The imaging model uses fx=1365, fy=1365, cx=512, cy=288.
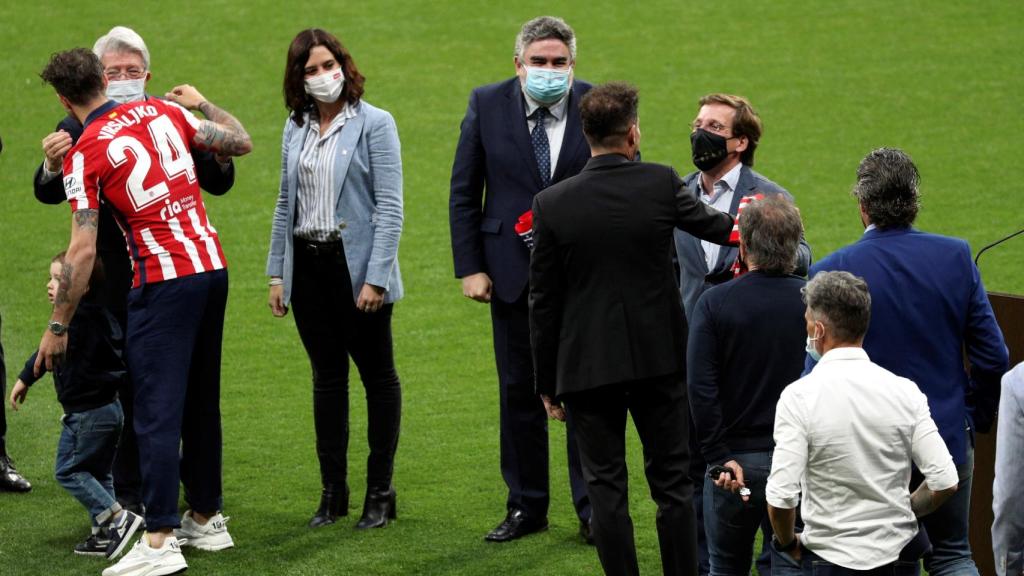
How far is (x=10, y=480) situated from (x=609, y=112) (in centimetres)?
319

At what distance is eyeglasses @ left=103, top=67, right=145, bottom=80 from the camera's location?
16.3 feet

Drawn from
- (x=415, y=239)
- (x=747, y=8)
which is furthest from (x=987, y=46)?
(x=415, y=239)

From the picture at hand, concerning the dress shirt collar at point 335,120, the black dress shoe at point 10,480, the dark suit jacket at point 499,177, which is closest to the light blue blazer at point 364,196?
the dress shirt collar at point 335,120

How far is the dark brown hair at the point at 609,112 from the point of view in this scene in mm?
3791

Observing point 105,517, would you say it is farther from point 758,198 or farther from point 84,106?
point 758,198

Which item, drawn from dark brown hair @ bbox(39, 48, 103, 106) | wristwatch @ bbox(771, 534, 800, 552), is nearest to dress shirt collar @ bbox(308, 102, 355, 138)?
dark brown hair @ bbox(39, 48, 103, 106)

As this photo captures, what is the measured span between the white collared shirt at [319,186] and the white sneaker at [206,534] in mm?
1089

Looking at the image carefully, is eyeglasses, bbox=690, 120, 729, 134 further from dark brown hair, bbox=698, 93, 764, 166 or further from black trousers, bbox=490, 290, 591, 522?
black trousers, bbox=490, 290, 591, 522

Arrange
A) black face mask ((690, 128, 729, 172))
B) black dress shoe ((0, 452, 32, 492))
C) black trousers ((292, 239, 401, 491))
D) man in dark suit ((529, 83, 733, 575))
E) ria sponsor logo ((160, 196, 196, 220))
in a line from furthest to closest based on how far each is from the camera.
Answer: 1. black dress shoe ((0, 452, 32, 492))
2. black trousers ((292, 239, 401, 491))
3. ria sponsor logo ((160, 196, 196, 220))
4. black face mask ((690, 128, 729, 172))
5. man in dark suit ((529, 83, 733, 575))

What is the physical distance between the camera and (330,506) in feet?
17.1

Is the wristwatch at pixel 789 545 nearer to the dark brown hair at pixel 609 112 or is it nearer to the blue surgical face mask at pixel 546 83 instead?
the dark brown hair at pixel 609 112

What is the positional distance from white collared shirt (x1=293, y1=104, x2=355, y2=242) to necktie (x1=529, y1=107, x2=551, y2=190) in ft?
2.26

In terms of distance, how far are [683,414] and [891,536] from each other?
87 cm

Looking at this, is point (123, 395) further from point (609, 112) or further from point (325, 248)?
point (609, 112)
